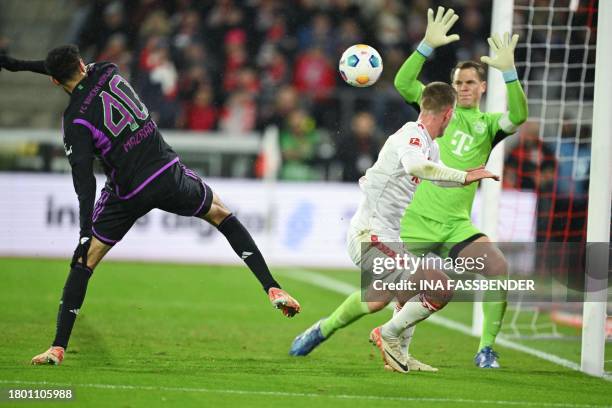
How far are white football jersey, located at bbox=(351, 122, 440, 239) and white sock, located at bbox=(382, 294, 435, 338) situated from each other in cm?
52

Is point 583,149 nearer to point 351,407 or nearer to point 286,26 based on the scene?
point 286,26

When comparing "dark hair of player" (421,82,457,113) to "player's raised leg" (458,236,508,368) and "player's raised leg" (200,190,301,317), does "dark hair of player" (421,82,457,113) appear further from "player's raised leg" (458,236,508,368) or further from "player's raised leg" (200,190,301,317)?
"player's raised leg" (200,190,301,317)

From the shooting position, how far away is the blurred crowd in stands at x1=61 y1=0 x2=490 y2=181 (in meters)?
17.3

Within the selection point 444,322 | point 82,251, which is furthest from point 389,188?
point 444,322

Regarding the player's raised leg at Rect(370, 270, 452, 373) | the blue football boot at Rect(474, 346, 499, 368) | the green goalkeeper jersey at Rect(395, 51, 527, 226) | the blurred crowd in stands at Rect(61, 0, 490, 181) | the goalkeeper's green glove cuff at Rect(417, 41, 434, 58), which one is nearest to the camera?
the player's raised leg at Rect(370, 270, 452, 373)

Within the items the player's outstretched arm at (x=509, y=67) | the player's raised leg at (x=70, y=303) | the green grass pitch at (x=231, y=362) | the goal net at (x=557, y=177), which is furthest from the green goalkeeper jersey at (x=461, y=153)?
the player's raised leg at (x=70, y=303)

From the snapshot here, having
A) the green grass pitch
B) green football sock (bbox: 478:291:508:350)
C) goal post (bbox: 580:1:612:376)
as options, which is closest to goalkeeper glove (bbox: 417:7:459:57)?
goal post (bbox: 580:1:612:376)

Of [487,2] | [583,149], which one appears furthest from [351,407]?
[487,2]

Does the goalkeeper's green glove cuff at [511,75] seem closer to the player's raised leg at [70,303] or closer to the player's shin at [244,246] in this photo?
the player's shin at [244,246]

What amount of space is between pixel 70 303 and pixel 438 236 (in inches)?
112

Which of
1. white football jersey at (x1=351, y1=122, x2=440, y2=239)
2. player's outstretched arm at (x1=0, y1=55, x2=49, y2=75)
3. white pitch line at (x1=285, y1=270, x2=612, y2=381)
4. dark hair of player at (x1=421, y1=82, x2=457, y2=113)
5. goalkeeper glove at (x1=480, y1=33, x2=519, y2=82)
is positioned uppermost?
goalkeeper glove at (x1=480, y1=33, x2=519, y2=82)

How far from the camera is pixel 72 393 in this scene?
559 centimetres

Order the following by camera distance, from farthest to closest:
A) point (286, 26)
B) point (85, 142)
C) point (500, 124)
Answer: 1. point (286, 26)
2. point (500, 124)
3. point (85, 142)

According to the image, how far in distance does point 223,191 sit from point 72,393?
10925 mm
